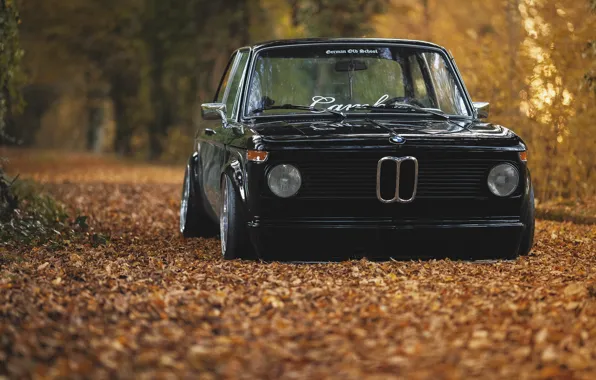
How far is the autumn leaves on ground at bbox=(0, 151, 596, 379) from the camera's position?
218 inches

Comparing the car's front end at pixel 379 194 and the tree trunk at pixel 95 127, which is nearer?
the car's front end at pixel 379 194

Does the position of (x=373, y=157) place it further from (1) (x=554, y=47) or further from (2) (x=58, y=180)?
(2) (x=58, y=180)

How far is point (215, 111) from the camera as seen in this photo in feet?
33.5

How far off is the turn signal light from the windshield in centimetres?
118

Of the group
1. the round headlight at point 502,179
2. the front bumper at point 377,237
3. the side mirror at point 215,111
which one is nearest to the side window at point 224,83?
the side mirror at point 215,111

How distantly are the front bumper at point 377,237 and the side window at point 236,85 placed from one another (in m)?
1.62

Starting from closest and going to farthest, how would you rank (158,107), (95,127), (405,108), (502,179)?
(502,179), (405,108), (158,107), (95,127)

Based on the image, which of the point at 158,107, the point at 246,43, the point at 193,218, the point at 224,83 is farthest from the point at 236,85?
the point at 158,107

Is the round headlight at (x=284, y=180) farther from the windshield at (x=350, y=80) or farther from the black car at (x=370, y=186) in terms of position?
the windshield at (x=350, y=80)

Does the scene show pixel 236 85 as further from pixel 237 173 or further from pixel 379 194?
pixel 379 194

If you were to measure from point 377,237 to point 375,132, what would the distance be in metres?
0.77

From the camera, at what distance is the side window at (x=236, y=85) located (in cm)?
985

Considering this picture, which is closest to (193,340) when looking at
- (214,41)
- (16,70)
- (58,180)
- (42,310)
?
(42,310)

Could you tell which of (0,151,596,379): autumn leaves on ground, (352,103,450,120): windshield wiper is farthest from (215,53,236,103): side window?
(352,103,450,120): windshield wiper
